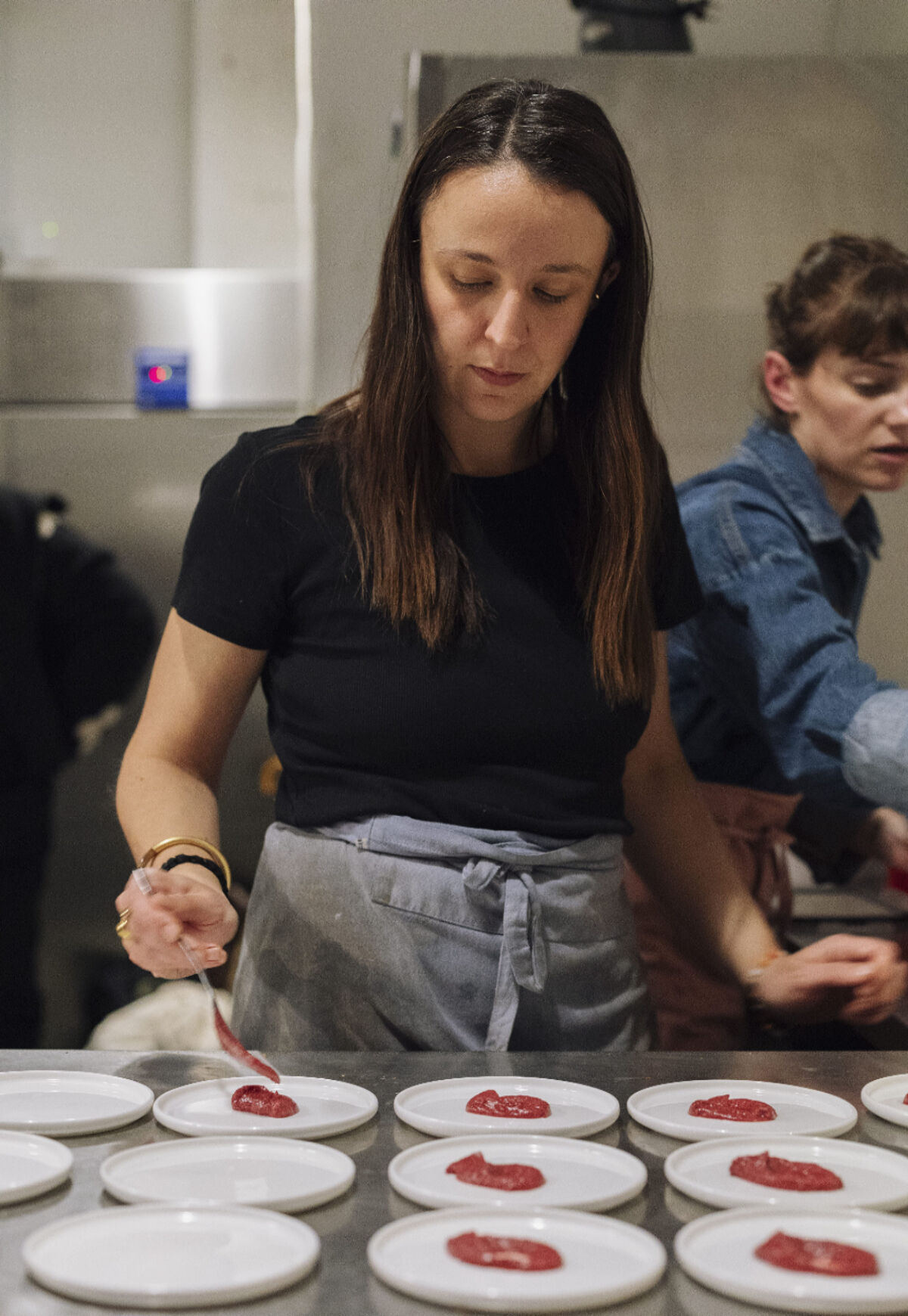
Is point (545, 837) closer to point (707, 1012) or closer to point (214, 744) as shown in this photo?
point (214, 744)

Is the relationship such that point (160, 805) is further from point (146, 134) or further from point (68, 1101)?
point (146, 134)

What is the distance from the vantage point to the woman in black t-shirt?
129cm

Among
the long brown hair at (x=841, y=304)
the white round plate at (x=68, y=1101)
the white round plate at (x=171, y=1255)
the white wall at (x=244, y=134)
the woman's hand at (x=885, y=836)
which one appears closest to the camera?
the white round plate at (x=171, y=1255)

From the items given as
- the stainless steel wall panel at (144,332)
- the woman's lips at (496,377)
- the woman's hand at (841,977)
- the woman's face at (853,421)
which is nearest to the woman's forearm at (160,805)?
the woman's lips at (496,377)

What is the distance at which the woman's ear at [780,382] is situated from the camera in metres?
1.78

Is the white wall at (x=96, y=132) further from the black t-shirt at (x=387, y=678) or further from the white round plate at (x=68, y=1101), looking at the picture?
the white round plate at (x=68, y=1101)

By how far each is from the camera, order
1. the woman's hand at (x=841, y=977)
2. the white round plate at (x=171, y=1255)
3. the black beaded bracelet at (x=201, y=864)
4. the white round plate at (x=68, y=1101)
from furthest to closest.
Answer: the woman's hand at (x=841, y=977)
the black beaded bracelet at (x=201, y=864)
the white round plate at (x=68, y=1101)
the white round plate at (x=171, y=1255)

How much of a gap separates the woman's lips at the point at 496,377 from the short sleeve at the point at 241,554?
0.21m

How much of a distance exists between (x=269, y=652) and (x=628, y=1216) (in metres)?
0.66

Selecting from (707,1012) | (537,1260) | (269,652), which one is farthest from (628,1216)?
(707,1012)

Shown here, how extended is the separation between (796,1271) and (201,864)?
619 millimetres

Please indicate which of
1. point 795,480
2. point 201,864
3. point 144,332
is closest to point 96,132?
point 144,332

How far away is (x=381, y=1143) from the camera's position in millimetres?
1069

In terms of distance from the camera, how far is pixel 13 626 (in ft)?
8.29
